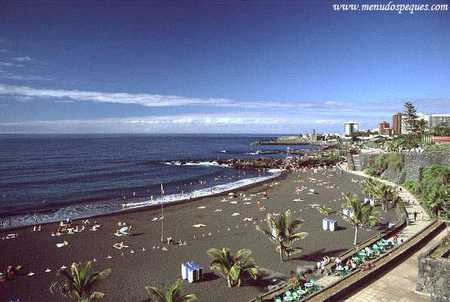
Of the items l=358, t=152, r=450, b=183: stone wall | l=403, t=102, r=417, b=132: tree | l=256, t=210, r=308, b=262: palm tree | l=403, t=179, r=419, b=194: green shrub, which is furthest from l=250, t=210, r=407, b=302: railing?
l=403, t=102, r=417, b=132: tree

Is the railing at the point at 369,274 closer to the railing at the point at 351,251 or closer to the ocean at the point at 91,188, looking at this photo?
the railing at the point at 351,251

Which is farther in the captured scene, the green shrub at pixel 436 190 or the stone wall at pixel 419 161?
the stone wall at pixel 419 161

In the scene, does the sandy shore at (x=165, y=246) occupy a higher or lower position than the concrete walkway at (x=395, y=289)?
lower

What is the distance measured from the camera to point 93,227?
31625mm

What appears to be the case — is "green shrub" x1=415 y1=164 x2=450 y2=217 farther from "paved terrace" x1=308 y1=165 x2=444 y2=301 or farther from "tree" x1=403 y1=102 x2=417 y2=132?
"tree" x1=403 y1=102 x2=417 y2=132

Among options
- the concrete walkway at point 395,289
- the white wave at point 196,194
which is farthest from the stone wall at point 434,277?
the white wave at point 196,194

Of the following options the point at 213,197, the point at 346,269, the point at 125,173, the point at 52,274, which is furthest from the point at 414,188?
the point at 125,173

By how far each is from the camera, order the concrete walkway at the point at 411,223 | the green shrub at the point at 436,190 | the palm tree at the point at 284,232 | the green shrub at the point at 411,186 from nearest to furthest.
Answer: the concrete walkway at the point at 411,223, the palm tree at the point at 284,232, the green shrub at the point at 436,190, the green shrub at the point at 411,186

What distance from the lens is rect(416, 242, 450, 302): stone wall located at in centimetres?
1464

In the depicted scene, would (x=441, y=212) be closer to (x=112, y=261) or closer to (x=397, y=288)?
(x=397, y=288)

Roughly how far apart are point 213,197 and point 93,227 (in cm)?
1802

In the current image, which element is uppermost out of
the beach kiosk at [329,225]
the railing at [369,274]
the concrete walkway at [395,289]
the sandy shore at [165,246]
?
the railing at [369,274]

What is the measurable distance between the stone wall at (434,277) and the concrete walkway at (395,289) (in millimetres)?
375

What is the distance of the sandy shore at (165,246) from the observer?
63.0 feet
